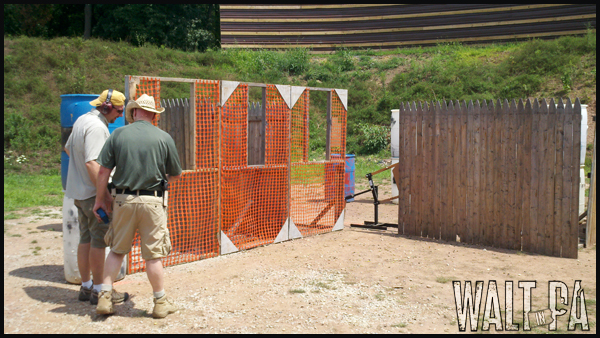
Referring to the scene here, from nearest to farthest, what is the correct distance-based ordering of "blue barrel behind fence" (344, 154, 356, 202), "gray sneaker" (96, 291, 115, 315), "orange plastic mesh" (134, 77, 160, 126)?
"gray sneaker" (96, 291, 115, 315) → "orange plastic mesh" (134, 77, 160, 126) → "blue barrel behind fence" (344, 154, 356, 202)

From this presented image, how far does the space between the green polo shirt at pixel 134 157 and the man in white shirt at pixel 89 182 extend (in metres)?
0.29

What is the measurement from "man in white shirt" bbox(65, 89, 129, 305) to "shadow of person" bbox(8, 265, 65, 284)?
1.06 meters

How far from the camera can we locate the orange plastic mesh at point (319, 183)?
8.98 m

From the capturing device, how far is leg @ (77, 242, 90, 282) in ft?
17.3

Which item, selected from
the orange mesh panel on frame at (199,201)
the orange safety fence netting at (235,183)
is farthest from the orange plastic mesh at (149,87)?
the orange mesh panel on frame at (199,201)

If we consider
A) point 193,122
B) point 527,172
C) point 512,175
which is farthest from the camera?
point 512,175

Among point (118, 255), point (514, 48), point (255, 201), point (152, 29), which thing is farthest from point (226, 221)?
point (152, 29)

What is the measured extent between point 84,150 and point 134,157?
25.7 inches

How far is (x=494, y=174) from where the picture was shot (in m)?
7.79

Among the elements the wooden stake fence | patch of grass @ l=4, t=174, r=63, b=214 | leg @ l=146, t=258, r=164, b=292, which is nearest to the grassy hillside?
patch of grass @ l=4, t=174, r=63, b=214

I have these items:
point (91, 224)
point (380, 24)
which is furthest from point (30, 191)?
point (380, 24)

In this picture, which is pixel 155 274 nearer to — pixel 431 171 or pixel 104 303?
pixel 104 303

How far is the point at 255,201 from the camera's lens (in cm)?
799

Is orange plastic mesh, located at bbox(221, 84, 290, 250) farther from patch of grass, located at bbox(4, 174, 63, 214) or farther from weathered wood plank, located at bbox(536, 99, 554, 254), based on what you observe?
patch of grass, located at bbox(4, 174, 63, 214)
